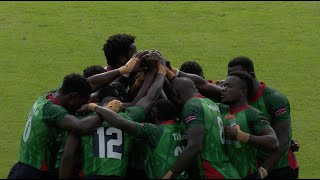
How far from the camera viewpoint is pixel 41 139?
8.05 metres

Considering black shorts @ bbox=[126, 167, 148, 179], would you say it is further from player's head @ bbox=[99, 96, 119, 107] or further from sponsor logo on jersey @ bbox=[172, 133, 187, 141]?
player's head @ bbox=[99, 96, 119, 107]

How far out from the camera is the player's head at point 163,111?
805cm

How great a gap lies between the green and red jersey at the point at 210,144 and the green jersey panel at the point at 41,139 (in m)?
1.29

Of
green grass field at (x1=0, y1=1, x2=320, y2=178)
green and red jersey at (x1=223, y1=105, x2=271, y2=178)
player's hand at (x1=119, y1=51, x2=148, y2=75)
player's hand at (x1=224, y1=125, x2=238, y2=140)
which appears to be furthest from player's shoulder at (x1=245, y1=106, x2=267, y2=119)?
green grass field at (x1=0, y1=1, x2=320, y2=178)

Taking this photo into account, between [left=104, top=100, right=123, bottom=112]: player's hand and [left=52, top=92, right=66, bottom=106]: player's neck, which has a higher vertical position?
[left=52, top=92, right=66, bottom=106]: player's neck

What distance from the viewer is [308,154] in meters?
11.0

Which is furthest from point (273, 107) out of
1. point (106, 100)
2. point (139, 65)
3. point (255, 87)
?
point (106, 100)

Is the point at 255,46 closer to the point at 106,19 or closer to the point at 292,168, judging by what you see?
the point at 106,19

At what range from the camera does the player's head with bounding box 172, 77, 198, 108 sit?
8195mm

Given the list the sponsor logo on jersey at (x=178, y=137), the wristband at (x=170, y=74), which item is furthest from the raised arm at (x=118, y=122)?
the wristband at (x=170, y=74)

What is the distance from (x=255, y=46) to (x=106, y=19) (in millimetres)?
3219

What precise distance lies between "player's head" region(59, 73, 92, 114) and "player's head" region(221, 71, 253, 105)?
1.33m

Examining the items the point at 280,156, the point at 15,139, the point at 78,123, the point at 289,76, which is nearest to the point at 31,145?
the point at 78,123

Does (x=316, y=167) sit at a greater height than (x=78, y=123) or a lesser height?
lesser
